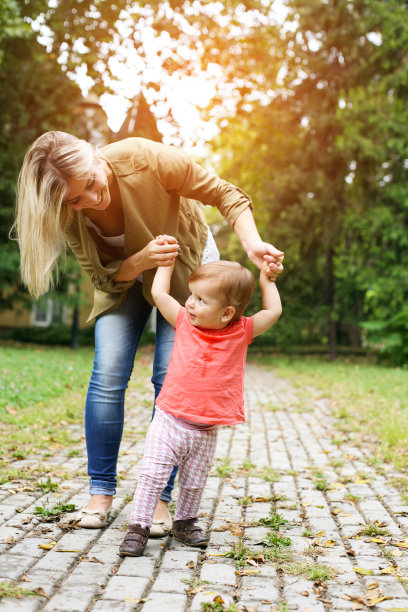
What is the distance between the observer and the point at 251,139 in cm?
1830

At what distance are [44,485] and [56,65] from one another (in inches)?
515

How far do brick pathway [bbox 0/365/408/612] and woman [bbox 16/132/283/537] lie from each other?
34cm

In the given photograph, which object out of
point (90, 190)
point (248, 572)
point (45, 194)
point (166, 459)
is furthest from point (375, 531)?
point (45, 194)

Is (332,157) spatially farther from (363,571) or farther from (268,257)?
(363,571)

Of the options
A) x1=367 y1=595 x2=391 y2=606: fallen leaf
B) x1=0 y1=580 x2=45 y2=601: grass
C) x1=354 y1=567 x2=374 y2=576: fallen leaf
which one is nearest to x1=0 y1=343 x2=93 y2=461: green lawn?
x1=0 y1=580 x2=45 y2=601: grass

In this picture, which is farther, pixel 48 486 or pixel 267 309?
pixel 48 486

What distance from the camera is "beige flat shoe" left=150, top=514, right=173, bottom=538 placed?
3184mm

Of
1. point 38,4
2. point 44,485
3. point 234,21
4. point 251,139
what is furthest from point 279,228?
point 44,485

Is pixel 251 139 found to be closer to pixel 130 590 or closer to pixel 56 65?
pixel 56 65

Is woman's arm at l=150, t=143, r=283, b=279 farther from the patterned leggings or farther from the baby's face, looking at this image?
the patterned leggings

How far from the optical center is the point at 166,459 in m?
2.91

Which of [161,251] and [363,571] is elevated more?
[161,251]

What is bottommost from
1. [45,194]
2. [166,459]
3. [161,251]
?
[166,459]

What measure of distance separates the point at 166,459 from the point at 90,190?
122cm
